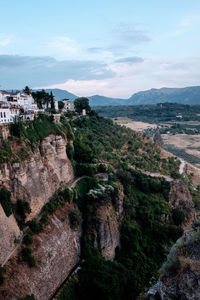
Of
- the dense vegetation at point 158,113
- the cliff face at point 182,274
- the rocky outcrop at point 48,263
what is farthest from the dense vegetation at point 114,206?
the dense vegetation at point 158,113

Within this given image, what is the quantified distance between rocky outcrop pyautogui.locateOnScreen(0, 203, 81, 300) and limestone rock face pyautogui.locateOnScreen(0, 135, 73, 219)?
2.55 metres

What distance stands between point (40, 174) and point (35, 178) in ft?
3.98

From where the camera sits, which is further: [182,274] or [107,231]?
[107,231]

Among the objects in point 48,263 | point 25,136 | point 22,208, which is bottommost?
point 48,263

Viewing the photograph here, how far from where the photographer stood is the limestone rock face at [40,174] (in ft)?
71.1

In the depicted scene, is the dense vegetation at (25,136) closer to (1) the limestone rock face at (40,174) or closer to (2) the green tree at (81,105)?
(1) the limestone rock face at (40,174)

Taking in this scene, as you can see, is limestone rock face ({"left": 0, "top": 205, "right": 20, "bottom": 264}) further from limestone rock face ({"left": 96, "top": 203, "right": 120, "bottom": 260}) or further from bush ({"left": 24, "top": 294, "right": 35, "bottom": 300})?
limestone rock face ({"left": 96, "top": 203, "right": 120, "bottom": 260})

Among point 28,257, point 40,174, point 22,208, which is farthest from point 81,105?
point 28,257

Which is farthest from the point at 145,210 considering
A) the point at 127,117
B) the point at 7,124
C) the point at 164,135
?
the point at 127,117

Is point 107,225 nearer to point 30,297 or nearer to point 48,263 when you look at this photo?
point 48,263

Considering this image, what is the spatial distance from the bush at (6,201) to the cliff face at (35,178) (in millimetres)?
→ 462

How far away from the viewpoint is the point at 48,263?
21422 millimetres

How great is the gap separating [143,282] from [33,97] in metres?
35.0

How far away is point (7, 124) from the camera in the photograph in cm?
2428
